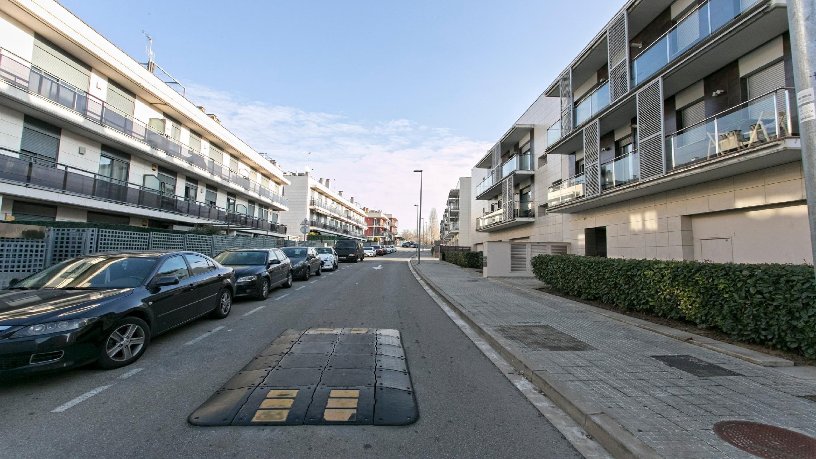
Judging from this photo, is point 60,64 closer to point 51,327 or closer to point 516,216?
point 51,327

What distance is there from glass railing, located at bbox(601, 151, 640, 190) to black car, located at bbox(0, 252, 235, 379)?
1301 centimetres

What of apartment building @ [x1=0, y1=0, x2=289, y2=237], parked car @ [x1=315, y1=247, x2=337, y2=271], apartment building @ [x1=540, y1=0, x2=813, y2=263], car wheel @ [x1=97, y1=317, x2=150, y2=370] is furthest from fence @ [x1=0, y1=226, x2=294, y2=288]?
apartment building @ [x1=540, y1=0, x2=813, y2=263]

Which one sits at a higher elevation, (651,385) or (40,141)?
(40,141)

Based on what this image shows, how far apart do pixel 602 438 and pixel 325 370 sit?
2938mm

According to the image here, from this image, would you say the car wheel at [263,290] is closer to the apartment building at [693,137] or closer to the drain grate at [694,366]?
the drain grate at [694,366]

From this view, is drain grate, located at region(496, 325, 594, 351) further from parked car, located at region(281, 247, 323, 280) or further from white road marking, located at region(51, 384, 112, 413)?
parked car, located at region(281, 247, 323, 280)

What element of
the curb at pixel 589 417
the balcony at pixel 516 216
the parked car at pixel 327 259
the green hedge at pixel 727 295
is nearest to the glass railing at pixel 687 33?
the green hedge at pixel 727 295

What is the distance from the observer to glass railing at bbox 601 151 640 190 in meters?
12.8

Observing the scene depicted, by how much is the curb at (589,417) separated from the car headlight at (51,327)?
5.17 metres

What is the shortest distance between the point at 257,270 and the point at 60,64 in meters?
15.1

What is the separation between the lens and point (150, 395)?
387cm

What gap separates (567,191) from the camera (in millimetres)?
17531

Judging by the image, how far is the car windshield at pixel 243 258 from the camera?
11.6 metres

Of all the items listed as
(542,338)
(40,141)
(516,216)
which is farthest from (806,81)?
(40,141)
